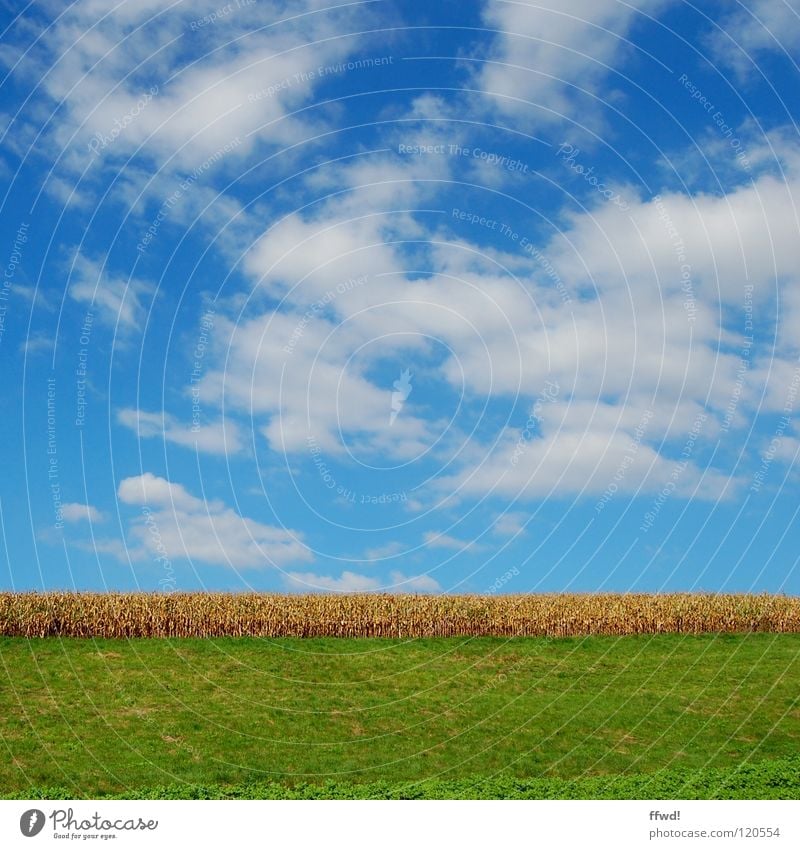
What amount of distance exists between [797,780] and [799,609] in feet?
107

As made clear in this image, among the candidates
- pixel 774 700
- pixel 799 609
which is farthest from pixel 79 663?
pixel 799 609
